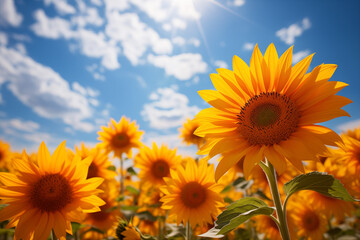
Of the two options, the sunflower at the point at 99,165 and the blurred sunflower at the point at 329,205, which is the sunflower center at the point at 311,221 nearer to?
the blurred sunflower at the point at 329,205

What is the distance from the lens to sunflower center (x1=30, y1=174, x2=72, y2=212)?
2.32 meters

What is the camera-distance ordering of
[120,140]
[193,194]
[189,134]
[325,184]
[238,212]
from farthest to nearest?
[189,134] → [120,140] → [193,194] → [238,212] → [325,184]

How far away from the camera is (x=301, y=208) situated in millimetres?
4578

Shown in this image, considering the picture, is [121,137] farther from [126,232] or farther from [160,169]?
[126,232]

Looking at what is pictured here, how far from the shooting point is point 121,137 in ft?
22.4

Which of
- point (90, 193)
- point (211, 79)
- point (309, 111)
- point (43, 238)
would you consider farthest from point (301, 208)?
point (43, 238)

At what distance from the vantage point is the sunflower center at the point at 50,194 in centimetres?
232

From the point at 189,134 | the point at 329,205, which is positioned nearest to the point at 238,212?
the point at 329,205

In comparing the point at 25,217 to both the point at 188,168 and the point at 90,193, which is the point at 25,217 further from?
the point at 188,168

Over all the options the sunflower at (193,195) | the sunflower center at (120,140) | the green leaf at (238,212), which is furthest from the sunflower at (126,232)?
the sunflower center at (120,140)

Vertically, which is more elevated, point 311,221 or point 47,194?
point 47,194

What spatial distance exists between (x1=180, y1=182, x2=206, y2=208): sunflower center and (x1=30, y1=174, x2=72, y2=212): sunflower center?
1.68 m

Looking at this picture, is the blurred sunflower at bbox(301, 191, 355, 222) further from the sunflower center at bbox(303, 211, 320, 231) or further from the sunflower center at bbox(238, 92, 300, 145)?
the sunflower center at bbox(238, 92, 300, 145)

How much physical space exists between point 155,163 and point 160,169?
238mm
